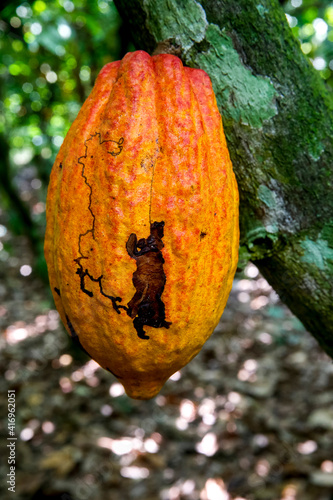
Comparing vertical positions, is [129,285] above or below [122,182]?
below

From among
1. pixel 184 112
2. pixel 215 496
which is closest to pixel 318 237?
pixel 184 112

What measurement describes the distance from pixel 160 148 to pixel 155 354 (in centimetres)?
39

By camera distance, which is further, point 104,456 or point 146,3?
point 104,456

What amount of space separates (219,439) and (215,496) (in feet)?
1.09

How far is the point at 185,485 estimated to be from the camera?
2.08 m

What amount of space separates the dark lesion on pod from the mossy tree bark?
0.84 feet

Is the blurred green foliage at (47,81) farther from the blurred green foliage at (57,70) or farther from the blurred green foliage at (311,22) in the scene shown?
the blurred green foliage at (311,22)

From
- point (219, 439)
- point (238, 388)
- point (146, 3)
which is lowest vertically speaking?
point (238, 388)

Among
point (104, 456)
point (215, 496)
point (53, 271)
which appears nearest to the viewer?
point (53, 271)

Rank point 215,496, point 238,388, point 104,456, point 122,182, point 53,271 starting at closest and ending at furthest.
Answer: point 122,182, point 53,271, point 215,496, point 104,456, point 238,388

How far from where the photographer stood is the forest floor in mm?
2068

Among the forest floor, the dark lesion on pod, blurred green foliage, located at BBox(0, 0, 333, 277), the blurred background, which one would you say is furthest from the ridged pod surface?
blurred green foliage, located at BBox(0, 0, 333, 277)

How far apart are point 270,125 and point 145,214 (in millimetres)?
351

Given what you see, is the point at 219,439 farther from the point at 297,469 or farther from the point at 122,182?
the point at 122,182
